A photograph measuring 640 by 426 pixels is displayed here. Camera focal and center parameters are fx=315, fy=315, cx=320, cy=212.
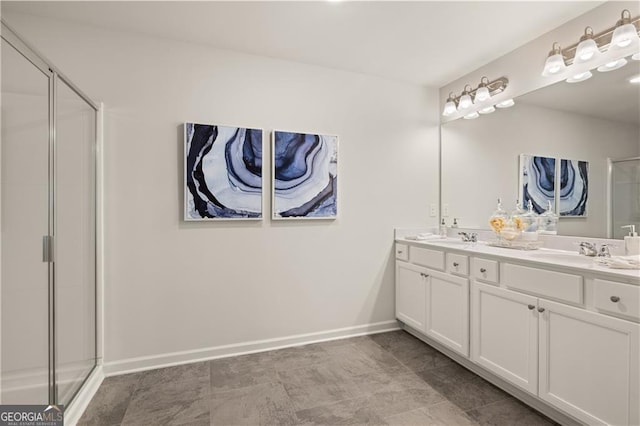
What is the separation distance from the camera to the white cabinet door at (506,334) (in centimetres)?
173

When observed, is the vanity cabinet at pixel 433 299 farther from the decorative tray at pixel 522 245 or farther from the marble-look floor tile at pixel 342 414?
the marble-look floor tile at pixel 342 414

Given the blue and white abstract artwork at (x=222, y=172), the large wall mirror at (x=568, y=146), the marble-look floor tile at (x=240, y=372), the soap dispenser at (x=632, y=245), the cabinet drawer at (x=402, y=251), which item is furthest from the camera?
the cabinet drawer at (x=402, y=251)

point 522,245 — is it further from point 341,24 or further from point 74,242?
point 74,242

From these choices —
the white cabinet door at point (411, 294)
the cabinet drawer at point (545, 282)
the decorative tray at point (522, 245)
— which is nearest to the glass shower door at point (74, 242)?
the white cabinet door at point (411, 294)

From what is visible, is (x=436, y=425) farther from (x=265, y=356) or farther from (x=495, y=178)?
(x=495, y=178)

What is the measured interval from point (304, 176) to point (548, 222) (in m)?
1.84

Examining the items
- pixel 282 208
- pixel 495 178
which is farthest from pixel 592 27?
pixel 282 208

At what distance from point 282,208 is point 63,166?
4.60 ft

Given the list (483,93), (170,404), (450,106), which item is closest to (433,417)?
(170,404)

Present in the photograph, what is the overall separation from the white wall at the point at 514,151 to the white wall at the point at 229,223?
0.28 meters

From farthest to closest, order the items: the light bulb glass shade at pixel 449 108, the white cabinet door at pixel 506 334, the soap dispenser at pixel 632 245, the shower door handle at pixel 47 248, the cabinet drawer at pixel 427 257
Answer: the light bulb glass shade at pixel 449 108 → the cabinet drawer at pixel 427 257 → the white cabinet door at pixel 506 334 → the soap dispenser at pixel 632 245 → the shower door handle at pixel 47 248

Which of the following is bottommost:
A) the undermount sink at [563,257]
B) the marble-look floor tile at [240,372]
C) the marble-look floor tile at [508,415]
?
the marble-look floor tile at [240,372]

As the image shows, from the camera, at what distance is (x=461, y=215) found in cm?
298

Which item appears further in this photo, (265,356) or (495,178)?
(495,178)
